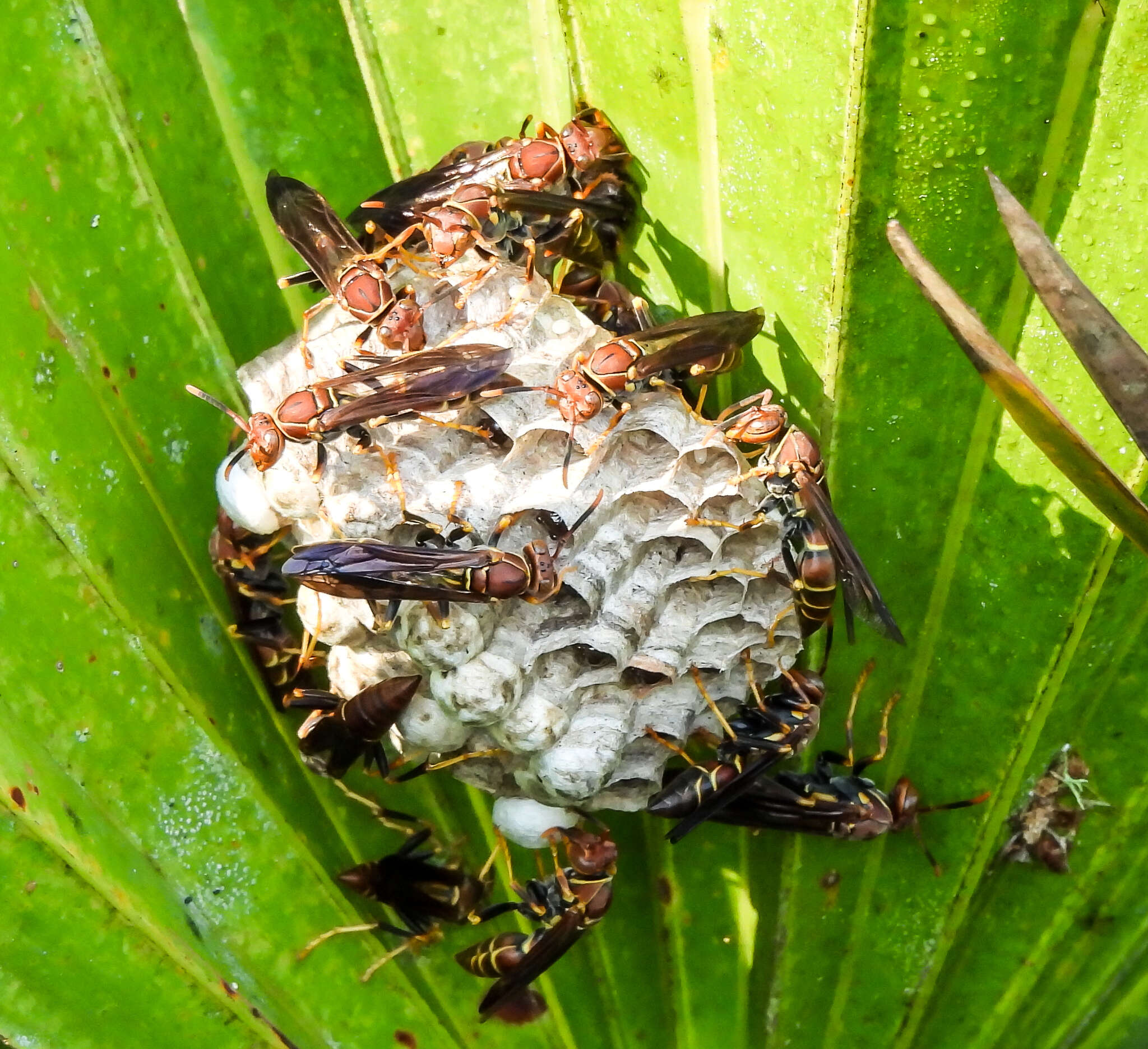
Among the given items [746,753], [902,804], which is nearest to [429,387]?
[746,753]

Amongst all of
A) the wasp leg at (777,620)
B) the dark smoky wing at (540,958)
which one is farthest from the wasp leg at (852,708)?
the dark smoky wing at (540,958)

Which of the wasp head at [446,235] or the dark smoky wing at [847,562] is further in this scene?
the wasp head at [446,235]

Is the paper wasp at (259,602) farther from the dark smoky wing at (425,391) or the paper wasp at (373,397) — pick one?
the dark smoky wing at (425,391)

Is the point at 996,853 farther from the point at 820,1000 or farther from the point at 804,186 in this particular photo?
the point at 804,186

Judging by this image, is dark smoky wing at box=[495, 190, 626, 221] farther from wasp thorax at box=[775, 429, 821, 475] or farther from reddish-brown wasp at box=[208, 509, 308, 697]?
reddish-brown wasp at box=[208, 509, 308, 697]

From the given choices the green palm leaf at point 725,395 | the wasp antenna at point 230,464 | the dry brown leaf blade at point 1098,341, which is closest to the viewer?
the dry brown leaf blade at point 1098,341

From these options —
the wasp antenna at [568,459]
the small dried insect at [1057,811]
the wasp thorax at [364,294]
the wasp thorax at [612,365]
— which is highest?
the wasp thorax at [364,294]

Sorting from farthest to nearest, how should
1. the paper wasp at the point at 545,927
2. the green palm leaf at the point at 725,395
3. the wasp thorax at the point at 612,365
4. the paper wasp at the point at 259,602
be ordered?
the paper wasp at the point at 545,927, the paper wasp at the point at 259,602, the wasp thorax at the point at 612,365, the green palm leaf at the point at 725,395

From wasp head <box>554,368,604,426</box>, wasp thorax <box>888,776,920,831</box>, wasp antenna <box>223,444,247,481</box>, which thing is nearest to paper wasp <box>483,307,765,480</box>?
wasp head <box>554,368,604,426</box>

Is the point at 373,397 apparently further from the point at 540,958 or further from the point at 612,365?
the point at 540,958
